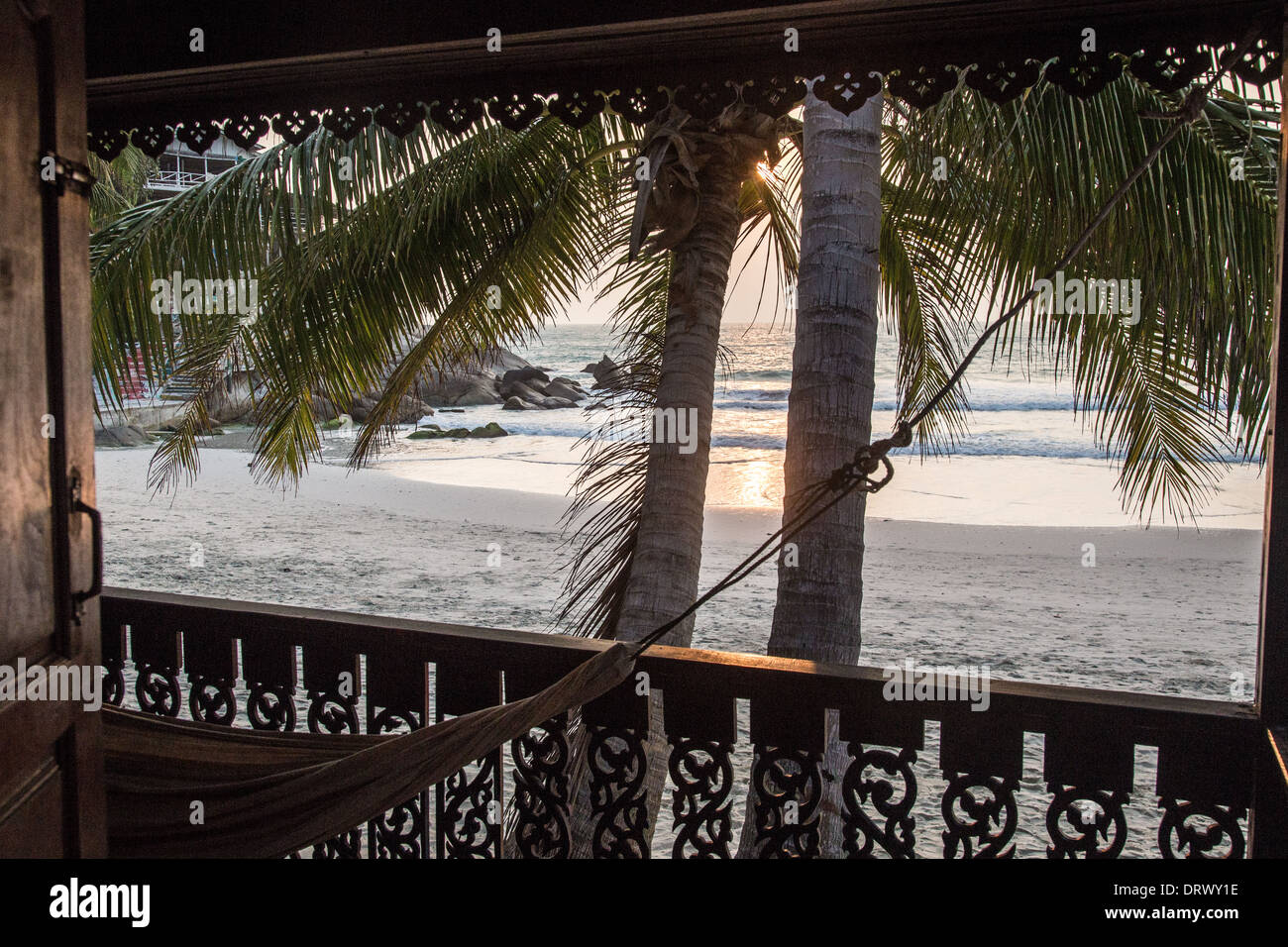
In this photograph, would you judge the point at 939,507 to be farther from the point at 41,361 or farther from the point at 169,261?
the point at 41,361

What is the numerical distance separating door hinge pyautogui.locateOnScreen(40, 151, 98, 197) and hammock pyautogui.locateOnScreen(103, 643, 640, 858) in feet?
3.37

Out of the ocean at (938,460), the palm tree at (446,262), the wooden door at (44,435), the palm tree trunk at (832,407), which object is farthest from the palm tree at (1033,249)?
the ocean at (938,460)

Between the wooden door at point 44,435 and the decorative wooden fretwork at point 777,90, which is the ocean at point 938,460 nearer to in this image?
the decorative wooden fretwork at point 777,90

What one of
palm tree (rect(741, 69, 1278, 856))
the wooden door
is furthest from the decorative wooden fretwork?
palm tree (rect(741, 69, 1278, 856))

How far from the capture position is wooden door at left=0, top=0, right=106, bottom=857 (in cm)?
139

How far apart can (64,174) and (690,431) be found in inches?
120

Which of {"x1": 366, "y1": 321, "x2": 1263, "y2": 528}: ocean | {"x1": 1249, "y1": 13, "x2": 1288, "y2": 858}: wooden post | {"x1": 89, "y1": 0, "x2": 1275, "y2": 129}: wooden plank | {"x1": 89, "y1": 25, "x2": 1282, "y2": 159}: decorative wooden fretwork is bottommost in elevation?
{"x1": 366, "y1": 321, "x2": 1263, "y2": 528}: ocean

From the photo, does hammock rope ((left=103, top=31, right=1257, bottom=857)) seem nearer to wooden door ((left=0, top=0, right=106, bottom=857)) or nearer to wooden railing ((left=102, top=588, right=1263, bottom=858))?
wooden railing ((left=102, top=588, right=1263, bottom=858))

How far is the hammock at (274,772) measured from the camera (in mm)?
1798

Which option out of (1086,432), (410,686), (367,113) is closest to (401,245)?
(367,113)

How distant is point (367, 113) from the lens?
2279mm

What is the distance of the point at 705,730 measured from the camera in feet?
6.69

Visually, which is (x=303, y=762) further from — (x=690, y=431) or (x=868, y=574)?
(x=868, y=574)

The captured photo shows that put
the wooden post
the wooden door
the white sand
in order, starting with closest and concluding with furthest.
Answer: the wooden door, the wooden post, the white sand
